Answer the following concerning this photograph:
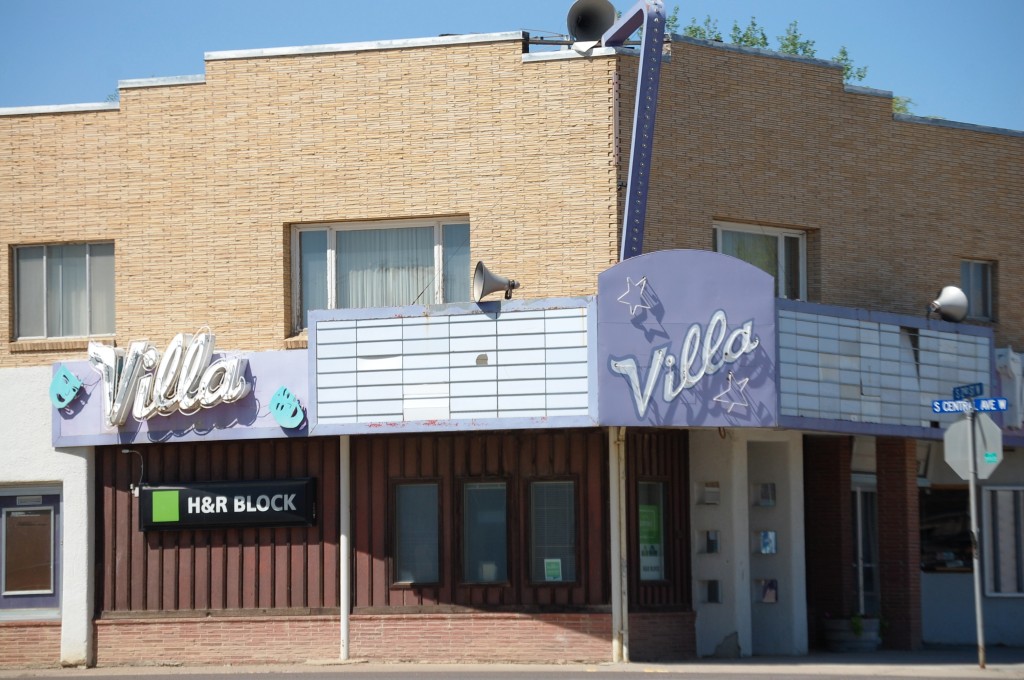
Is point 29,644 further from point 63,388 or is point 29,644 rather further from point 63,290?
point 63,290

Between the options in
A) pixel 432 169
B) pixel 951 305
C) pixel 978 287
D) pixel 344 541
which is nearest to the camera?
pixel 344 541

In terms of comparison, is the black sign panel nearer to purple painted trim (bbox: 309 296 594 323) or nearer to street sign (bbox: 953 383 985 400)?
purple painted trim (bbox: 309 296 594 323)

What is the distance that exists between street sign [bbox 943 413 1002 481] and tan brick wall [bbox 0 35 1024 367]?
167 inches

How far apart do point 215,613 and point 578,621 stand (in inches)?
209

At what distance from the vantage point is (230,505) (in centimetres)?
2164

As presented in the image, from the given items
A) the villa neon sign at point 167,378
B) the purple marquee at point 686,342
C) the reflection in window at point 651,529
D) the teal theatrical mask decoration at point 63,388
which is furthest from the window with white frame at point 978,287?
the teal theatrical mask decoration at point 63,388

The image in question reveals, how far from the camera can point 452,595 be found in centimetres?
2112

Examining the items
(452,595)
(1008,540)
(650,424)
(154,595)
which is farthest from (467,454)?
(1008,540)

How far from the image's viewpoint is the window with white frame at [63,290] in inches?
899

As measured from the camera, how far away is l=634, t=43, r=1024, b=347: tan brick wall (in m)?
21.8

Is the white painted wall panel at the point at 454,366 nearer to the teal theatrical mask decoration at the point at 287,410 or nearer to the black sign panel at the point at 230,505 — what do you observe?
the teal theatrical mask decoration at the point at 287,410

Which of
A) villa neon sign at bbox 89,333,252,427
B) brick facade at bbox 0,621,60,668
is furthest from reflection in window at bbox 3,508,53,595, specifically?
villa neon sign at bbox 89,333,252,427

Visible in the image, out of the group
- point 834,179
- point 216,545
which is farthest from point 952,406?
point 216,545

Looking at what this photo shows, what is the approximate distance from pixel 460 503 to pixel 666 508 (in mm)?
3069
